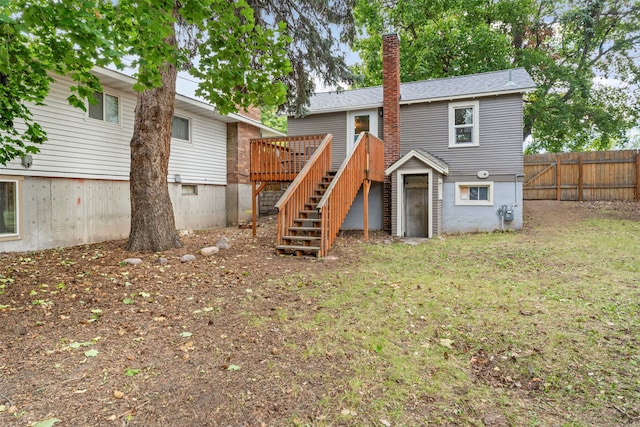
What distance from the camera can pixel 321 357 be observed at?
10.6 feet

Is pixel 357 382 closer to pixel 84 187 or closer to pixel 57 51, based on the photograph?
pixel 57 51

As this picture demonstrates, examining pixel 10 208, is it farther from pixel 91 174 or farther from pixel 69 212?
pixel 91 174

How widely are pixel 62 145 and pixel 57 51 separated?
5.09 metres

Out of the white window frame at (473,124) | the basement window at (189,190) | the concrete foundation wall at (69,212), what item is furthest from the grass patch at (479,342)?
the basement window at (189,190)

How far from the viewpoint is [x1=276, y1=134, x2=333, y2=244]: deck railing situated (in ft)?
25.5

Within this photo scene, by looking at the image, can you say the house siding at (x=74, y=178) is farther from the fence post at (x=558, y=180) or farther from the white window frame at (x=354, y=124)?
Answer: the fence post at (x=558, y=180)

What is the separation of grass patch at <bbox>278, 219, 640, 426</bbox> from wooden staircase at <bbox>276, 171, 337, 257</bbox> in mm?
1455

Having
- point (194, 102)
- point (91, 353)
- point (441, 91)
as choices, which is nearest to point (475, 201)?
point (441, 91)

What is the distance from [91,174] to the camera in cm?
908

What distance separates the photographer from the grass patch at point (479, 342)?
258 centimetres

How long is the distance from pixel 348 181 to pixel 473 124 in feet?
17.6

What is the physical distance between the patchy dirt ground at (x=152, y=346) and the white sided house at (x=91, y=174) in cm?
199

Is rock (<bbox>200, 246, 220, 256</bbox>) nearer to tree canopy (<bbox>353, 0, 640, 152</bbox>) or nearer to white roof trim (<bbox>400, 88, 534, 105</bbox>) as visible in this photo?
white roof trim (<bbox>400, 88, 534, 105</bbox>)

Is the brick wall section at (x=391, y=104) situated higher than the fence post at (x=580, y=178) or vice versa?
the brick wall section at (x=391, y=104)
